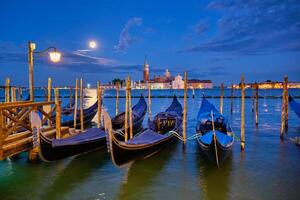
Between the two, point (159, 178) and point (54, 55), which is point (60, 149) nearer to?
point (159, 178)

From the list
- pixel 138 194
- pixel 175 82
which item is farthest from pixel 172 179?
pixel 175 82

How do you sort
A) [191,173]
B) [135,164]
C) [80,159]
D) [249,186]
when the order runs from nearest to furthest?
[249,186] < [191,173] < [135,164] < [80,159]

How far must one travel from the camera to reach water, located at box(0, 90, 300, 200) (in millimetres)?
5887

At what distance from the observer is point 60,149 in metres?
6.79

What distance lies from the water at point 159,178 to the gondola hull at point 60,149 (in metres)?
0.46

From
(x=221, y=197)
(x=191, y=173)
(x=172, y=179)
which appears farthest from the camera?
(x=191, y=173)

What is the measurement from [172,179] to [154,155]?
2072 mm

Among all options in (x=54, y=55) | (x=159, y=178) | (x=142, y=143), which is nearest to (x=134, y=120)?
(x=142, y=143)

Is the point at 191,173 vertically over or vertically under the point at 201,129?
under

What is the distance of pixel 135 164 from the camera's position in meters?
7.85

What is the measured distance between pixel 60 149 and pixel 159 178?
258cm

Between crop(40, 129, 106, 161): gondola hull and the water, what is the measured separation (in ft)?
1.52

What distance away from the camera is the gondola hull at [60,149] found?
628cm

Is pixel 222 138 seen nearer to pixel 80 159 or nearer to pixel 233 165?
pixel 233 165
